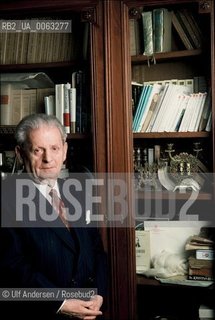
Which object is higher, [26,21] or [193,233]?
[26,21]

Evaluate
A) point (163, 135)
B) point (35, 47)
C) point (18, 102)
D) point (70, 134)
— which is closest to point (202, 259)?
point (163, 135)

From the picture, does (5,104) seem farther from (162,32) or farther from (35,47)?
(162,32)

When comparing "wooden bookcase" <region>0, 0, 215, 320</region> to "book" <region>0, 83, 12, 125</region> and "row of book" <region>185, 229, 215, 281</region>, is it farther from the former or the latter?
"book" <region>0, 83, 12, 125</region>

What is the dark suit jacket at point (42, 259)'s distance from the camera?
1.52m

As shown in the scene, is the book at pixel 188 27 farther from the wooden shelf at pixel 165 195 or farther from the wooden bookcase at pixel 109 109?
the wooden shelf at pixel 165 195

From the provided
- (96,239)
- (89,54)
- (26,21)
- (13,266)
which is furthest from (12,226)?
(26,21)

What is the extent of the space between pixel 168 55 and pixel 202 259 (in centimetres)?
87

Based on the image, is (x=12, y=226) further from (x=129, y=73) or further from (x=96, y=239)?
(x=129, y=73)

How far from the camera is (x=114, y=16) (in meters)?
1.69

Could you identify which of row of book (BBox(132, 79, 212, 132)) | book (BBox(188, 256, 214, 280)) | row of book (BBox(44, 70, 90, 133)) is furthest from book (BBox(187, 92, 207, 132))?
book (BBox(188, 256, 214, 280))

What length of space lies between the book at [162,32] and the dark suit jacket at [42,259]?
80 centimetres

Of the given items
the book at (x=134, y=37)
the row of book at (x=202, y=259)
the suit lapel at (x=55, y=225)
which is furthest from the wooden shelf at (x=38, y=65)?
the row of book at (x=202, y=259)

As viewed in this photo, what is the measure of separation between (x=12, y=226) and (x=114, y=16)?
36.6 inches

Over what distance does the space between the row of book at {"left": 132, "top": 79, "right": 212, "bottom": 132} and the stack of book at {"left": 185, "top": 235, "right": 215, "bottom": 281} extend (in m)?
0.48
